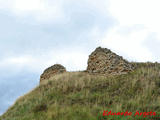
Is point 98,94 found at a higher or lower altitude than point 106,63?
lower

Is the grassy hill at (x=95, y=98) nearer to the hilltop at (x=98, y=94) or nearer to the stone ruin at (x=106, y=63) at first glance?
the hilltop at (x=98, y=94)

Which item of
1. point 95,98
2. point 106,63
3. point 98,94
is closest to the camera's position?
point 95,98

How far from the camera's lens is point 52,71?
2405cm

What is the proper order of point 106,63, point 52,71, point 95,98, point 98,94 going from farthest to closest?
point 52,71 < point 106,63 < point 98,94 < point 95,98

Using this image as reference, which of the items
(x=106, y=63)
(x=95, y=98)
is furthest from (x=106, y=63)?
(x=95, y=98)

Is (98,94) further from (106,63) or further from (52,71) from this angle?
(52,71)

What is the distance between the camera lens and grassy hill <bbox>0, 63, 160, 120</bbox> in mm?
10156

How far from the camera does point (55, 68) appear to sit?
24.1 metres

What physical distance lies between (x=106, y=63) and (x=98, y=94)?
5.20m

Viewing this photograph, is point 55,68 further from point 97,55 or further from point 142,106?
point 142,106

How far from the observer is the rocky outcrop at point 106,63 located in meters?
17.0

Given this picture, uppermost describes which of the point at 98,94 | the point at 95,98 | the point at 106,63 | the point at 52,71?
the point at 106,63

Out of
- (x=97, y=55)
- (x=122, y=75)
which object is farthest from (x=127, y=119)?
(x=97, y=55)

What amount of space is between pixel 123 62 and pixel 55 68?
9379mm
